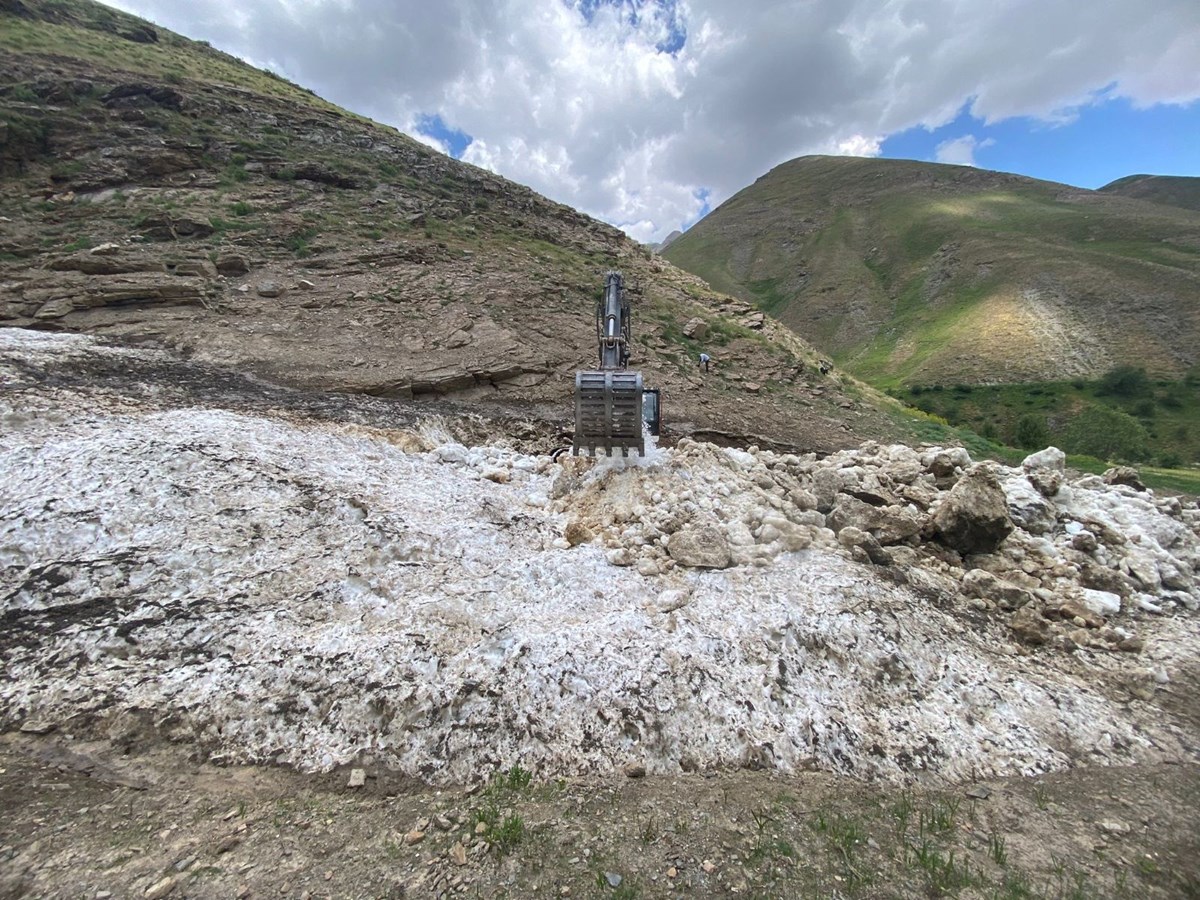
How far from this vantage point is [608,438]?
11258 millimetres

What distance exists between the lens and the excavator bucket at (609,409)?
434 inches

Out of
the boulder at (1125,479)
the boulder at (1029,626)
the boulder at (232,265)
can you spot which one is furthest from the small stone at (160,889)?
the boulder at (232,265)

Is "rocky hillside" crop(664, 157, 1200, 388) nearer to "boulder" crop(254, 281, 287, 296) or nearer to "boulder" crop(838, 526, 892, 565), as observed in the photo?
"boulder" crop(838, 526, 892, 565)

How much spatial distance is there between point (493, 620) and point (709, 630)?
3.05 metres

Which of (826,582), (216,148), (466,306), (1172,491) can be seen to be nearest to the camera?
(826,582)

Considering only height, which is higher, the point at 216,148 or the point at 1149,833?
the point at 216,148

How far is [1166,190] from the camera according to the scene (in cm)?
14925

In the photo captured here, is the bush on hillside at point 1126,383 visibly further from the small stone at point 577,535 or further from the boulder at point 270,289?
the boulder at point 270,289

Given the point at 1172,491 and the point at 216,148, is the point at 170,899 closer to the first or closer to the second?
the point at 1172,491

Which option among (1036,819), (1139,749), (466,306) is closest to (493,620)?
(1036,819)

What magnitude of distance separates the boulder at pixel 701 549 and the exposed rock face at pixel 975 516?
4467 millimetres

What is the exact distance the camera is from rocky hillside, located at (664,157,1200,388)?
6550cm

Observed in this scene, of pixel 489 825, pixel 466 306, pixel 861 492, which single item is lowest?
pixel 489 825

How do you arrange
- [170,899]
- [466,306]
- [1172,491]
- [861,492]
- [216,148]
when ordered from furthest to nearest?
[216,148], [466,306], [1172,491], [861,492], [170,899]
